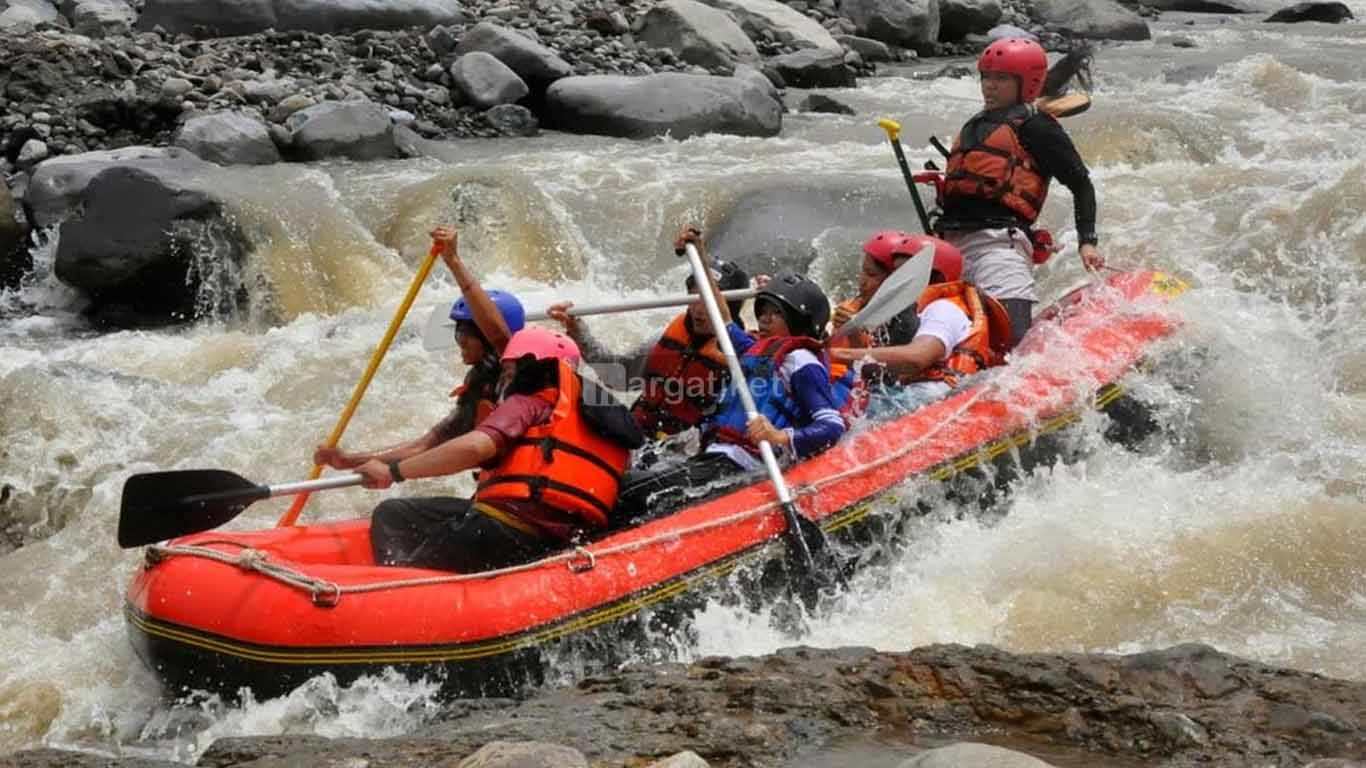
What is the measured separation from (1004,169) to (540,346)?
2.72 metres

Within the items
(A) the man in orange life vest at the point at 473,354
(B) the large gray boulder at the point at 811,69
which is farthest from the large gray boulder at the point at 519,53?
(A) the man in orange life vest at the point at 473,354

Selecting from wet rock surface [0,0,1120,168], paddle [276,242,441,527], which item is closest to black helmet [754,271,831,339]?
paddle [276,242,441,527]

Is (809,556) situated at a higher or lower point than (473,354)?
lower

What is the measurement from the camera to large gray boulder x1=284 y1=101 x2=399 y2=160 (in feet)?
37.8

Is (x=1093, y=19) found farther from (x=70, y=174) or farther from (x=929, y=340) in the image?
(x=929, y=340)

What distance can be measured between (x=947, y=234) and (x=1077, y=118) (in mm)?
5566

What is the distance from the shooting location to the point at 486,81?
13.1m

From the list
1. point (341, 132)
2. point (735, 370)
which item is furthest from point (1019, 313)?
point (341, 132)

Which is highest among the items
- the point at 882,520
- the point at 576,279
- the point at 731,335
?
Answer: the point at 731,335

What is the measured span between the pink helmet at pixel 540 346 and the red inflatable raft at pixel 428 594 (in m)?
0.61

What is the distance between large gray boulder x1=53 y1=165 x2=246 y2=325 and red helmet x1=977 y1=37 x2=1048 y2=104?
16.3 feet

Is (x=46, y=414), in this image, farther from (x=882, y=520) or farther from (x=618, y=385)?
(x=882, y=520)

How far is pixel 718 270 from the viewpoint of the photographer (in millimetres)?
6426

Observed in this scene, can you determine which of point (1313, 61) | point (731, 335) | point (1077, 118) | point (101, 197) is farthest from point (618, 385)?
point (1313, 61)
